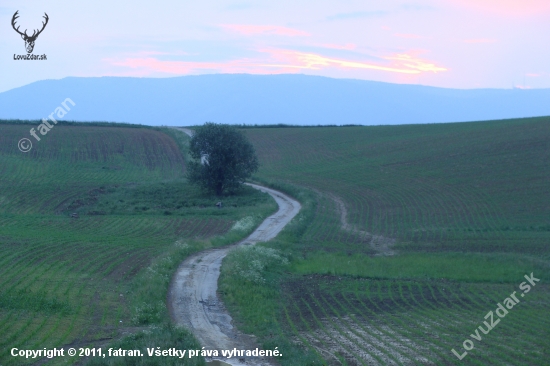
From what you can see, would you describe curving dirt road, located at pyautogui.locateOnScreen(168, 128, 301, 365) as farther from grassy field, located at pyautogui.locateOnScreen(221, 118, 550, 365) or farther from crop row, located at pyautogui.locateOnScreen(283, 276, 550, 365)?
crop row, located at pyautogui.locateOnScreen(283, 276, 550, 365)

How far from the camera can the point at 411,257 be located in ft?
93.2

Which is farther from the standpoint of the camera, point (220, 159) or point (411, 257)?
point (220, 159)

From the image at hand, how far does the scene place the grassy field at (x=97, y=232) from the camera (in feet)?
45.7

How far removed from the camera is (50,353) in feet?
37.8

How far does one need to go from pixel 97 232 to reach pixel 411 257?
18169 mm

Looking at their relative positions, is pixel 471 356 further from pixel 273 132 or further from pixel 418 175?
pixel 273 132

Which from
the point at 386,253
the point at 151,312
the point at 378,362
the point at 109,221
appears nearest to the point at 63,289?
the point at 151,312

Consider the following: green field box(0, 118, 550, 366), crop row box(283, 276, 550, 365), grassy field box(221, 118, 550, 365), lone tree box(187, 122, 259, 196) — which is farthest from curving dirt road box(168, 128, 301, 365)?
lone tree box(187, 122, 259, 196)

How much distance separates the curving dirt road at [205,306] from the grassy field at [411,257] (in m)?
0.57

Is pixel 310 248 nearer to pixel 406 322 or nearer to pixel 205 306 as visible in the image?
pixel 205 306

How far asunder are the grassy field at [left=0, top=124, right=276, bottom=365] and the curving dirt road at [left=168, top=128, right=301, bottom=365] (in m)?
0.55

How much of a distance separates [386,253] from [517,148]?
38.9 metres
